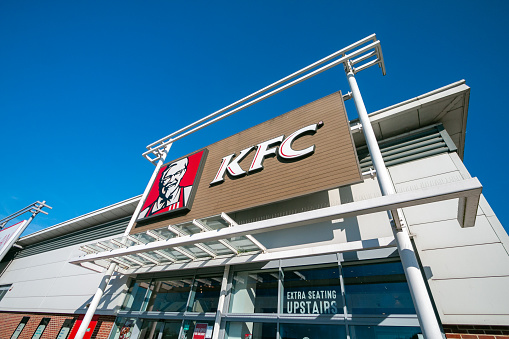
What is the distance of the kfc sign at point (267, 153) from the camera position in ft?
22.7

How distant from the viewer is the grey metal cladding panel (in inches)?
532

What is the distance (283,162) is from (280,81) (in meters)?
4.52

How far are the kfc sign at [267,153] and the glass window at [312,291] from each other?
298 cm

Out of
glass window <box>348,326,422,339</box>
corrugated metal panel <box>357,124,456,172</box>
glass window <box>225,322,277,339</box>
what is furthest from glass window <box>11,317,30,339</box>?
corrugated metal panel <box>357,124,456,172</box>

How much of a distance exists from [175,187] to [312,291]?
6.25m

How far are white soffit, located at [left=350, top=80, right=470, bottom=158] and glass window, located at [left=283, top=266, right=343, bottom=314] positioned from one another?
14.2ft

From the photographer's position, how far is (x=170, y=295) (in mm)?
7938

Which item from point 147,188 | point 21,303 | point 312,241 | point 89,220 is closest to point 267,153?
point 312,241

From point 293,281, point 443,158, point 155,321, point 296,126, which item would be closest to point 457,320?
point 293,281

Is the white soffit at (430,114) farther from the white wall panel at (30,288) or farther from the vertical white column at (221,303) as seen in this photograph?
the white wall panel at (30,288)

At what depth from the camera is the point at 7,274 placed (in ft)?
59.6

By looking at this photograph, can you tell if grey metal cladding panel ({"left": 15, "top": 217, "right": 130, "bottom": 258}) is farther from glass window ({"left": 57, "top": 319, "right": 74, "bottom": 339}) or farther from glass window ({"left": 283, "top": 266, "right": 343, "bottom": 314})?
glass window ({"left": 283, "top": 266, "right": 343, "bottom": 314})

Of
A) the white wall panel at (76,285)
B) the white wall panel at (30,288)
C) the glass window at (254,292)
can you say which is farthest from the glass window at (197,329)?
the white wall panel at (30,288)

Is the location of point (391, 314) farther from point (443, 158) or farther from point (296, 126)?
point (296, 126)
